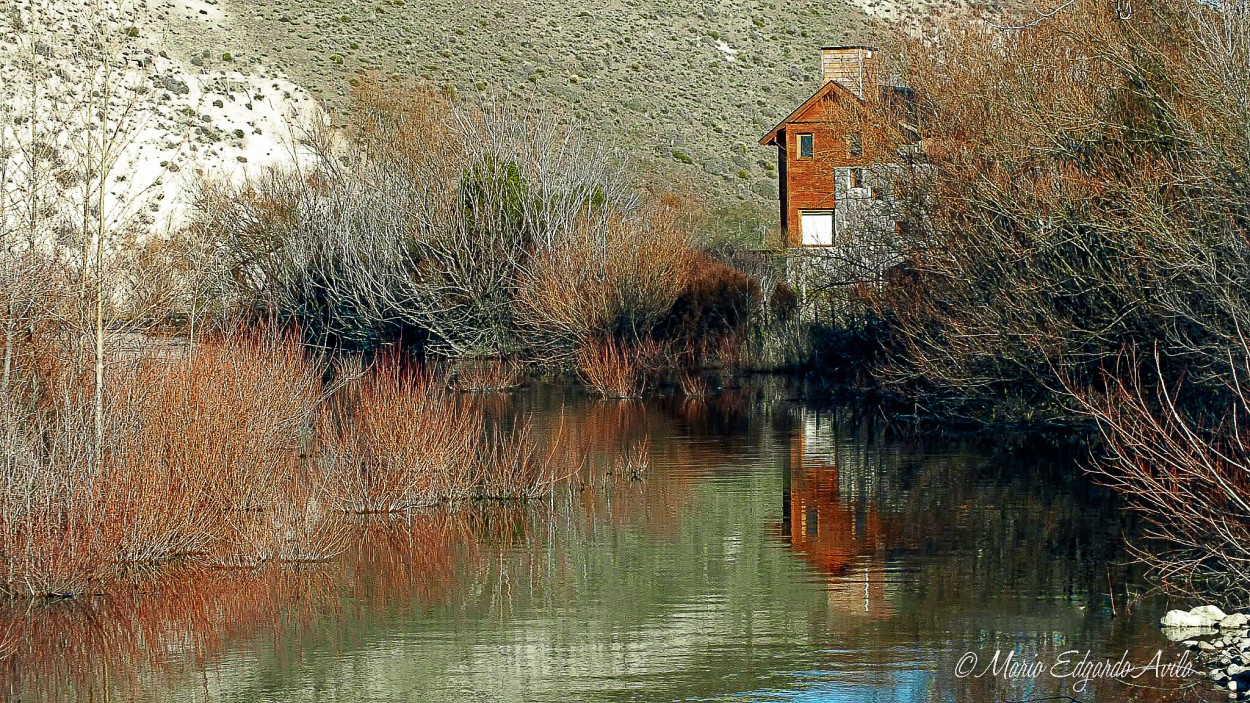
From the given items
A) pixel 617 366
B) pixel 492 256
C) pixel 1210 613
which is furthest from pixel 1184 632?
pixel 492 256

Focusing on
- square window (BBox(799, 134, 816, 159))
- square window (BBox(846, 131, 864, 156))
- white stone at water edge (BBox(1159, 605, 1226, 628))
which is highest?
square window (BBox(799, 134, 816, 159))

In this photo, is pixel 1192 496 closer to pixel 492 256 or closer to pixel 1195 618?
pixel 1195 618

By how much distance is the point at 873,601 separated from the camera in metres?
12.2

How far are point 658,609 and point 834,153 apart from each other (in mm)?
19385

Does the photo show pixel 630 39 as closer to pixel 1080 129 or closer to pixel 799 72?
pixel 799 72

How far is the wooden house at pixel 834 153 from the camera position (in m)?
26.8

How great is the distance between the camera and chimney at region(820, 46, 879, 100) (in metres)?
28.4

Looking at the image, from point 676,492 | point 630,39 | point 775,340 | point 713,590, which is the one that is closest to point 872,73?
point 775,340

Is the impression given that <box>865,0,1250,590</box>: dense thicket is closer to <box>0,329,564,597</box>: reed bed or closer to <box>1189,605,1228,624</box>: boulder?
<box>1189,605,1228,624</box>: boulder

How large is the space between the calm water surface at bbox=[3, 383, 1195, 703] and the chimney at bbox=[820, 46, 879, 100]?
12.2m

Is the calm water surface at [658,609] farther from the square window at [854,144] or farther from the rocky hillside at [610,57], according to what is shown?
the rocky hillside at [610,57]

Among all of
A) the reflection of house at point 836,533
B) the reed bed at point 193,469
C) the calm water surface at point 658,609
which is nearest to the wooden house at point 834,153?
the reflection of house at point 836,533

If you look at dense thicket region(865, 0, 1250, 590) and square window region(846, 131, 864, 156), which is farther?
square window region(846, 131, 864, 156)

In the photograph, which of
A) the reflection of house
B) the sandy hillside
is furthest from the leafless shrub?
the sandy hillside
